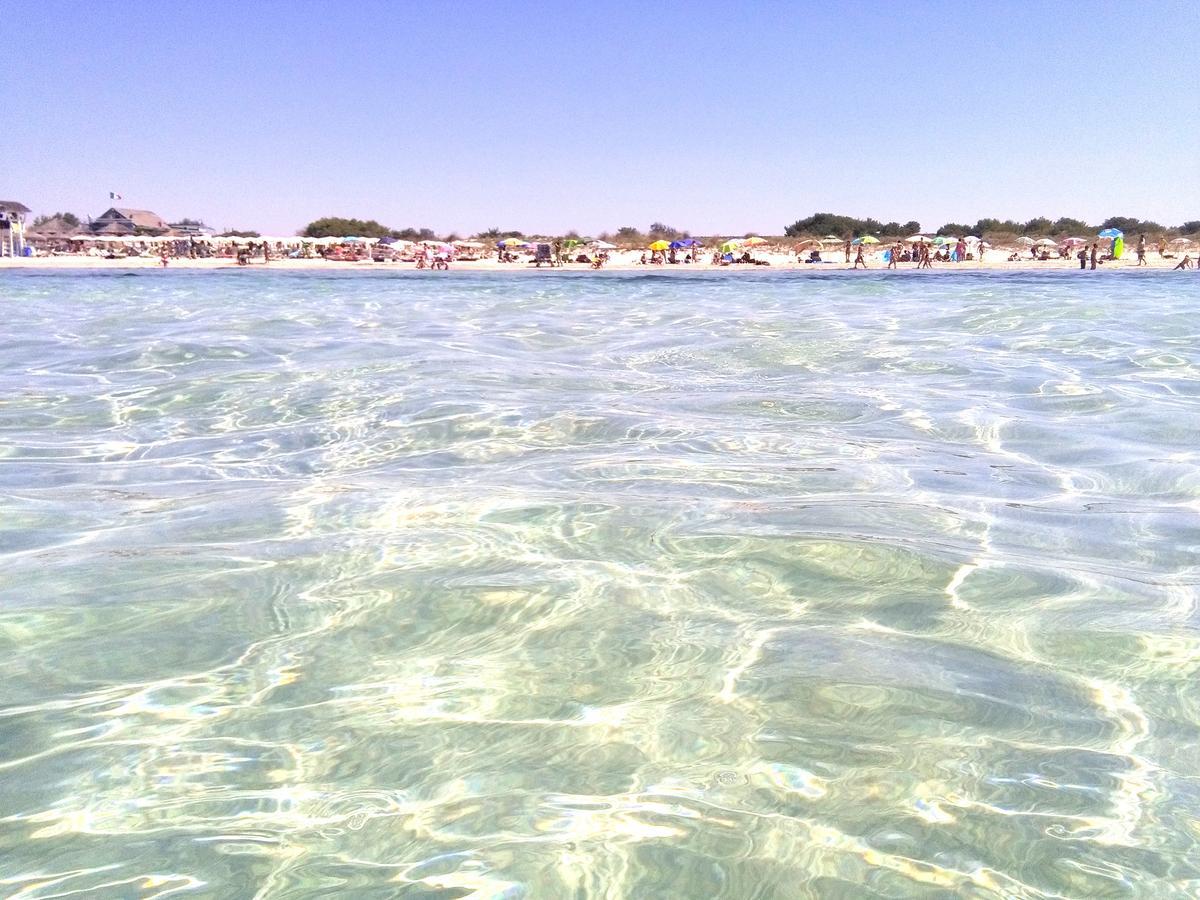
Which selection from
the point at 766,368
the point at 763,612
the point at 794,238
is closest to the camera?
the point at 763,612

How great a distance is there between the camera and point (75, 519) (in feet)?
→ 9.80

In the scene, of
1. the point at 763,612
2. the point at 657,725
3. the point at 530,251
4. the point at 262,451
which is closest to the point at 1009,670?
the point at 763,612

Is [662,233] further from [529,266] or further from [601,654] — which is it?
[601,654]

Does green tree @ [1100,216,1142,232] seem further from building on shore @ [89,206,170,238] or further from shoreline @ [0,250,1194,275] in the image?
building on shore @ [89,206,170,238]

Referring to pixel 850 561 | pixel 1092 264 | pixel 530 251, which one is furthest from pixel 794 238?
pixel 850 561

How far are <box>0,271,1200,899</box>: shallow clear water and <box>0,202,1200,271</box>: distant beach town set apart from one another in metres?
35.7

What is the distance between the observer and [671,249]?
46344 millimetres

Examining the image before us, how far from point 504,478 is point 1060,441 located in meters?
2.44

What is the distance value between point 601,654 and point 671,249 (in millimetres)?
45711

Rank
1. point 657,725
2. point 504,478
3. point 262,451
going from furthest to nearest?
point 262,451 < point 504,478 < point 657,725

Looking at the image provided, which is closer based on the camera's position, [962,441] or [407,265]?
[962,441]

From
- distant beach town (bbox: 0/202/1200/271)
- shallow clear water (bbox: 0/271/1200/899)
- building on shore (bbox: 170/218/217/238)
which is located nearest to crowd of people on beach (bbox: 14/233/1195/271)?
distant beach town (bbox: 0/202/1200/271)

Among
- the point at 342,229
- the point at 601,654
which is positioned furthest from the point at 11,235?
the point at 601,654

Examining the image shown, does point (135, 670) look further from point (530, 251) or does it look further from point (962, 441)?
point (530, 251)
